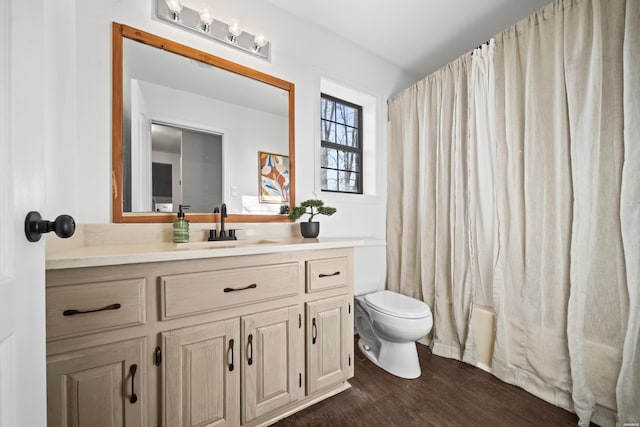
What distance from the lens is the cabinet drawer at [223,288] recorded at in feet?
3.25

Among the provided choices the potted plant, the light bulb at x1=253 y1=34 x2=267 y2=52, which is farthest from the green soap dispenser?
the light bulb at x1=253 y1=34 x2=267 y2=52

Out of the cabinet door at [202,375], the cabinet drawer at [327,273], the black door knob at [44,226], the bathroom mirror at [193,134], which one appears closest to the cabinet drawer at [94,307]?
the cabinet door at [202,375]

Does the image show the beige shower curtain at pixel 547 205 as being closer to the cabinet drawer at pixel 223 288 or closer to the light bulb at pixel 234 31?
the cabinet drawer at pixel 223 288

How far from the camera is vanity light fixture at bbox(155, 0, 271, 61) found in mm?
1440

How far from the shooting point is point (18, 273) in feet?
1.54

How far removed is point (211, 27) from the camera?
62.4 inches

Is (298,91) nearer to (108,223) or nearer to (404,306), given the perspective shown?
(108,223)

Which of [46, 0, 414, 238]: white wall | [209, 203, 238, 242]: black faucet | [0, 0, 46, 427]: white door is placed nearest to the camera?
[0, 0, 46, 427]: white door

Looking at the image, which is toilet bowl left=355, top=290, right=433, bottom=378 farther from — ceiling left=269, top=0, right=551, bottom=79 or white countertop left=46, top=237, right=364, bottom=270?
ceiling left=269, top=0, right=551, bottom=79

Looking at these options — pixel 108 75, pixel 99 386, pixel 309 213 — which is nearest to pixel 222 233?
pixel 309 213

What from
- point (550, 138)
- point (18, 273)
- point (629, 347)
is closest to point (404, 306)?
point (629, 347)

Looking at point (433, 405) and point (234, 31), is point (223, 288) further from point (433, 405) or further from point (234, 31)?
point (234, 31)

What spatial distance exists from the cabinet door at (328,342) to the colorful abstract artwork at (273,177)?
0.81m

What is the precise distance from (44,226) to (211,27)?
162cm
